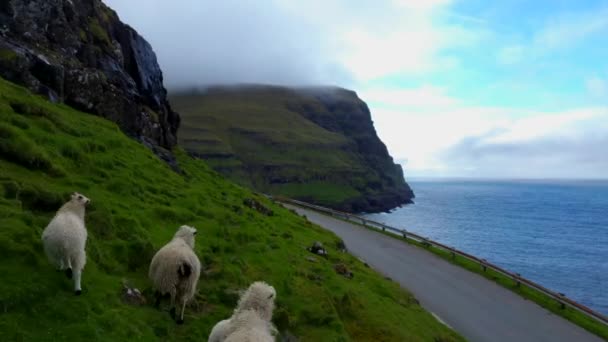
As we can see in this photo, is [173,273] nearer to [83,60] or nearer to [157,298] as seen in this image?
[157,298]

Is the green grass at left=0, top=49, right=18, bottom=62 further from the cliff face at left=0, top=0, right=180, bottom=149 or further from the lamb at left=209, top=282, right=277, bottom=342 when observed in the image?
the lamb at left=209, top=282, right=277, bottom=342

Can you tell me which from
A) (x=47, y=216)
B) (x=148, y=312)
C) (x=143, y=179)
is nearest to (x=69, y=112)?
(x=143, y=179)

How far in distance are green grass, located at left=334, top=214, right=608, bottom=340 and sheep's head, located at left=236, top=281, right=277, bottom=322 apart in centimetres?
2928

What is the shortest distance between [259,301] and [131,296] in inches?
187

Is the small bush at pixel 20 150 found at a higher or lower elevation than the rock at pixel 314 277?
higher

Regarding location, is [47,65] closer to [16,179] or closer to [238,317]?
[16,179]

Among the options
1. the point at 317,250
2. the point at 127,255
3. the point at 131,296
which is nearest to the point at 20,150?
the point at 127,255

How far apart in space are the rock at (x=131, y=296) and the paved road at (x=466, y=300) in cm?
1957

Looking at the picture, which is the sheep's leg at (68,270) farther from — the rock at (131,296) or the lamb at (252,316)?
the lamb at (252,316)

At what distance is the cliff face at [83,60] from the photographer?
30.5 metres

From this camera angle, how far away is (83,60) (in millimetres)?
39375

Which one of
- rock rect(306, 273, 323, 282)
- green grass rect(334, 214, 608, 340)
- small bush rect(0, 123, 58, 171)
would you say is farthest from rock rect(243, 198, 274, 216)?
small bush rect(0, 123, 58, 171)

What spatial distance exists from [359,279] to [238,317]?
747 inches

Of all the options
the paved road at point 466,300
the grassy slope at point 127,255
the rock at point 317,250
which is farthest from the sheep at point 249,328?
the rock at point 317,250
